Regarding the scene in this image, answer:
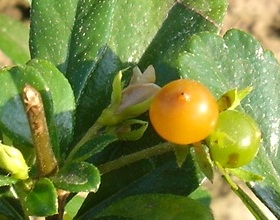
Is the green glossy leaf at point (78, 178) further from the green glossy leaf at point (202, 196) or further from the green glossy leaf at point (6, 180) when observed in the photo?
the green glossy leaf at point (202, 196)

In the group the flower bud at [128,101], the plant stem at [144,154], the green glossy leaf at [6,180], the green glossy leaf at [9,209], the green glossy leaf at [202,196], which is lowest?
the green glossy leaf at [202,196]

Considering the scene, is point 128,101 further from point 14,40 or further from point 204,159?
point 14,40

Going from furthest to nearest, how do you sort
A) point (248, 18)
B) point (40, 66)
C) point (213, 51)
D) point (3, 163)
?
point (248, 18) < point (213, 51) < point (40, 66) < point (3, 163)

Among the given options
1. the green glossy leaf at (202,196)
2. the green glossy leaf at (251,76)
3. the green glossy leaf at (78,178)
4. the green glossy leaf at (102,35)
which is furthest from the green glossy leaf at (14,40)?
the green glossy leaf at (78,178)

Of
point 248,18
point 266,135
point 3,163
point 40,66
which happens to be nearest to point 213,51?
point 266,135

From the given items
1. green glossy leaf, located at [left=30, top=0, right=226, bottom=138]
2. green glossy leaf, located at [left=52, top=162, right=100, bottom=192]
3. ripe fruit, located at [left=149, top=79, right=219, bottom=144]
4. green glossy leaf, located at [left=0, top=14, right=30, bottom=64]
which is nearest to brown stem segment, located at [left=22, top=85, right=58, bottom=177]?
green glossy leaf, located at [left=52, top=162, right=100, bottom=192]

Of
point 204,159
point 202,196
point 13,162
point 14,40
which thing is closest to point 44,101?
point 13,162

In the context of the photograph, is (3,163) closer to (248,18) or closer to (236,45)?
(236,45)
